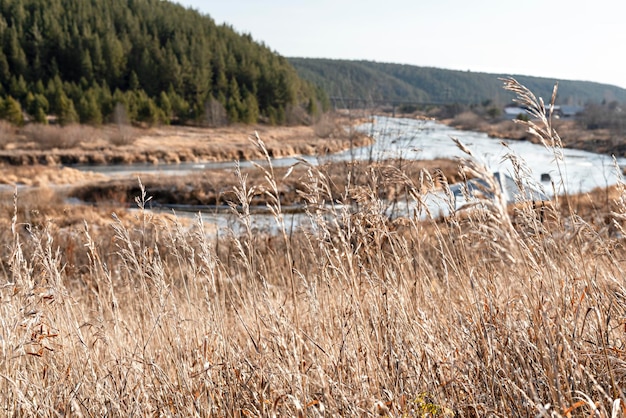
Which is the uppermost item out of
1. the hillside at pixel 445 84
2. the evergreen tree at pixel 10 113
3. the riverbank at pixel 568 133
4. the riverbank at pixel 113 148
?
the hillside at pixel 445 84

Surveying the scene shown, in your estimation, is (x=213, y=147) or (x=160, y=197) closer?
(x=160, y=197)

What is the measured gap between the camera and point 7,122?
47.0 meters

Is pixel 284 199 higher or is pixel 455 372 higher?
pixel 455 372

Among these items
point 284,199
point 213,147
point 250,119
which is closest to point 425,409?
point 284,199

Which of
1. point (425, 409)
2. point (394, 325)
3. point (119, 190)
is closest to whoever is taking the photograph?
point (425, 409)

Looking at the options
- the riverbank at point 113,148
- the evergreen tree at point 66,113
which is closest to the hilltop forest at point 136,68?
the evergreen tree at point 66,113

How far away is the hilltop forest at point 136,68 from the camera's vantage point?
205ft

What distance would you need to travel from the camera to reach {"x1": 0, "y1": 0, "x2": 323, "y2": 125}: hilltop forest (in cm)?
6250

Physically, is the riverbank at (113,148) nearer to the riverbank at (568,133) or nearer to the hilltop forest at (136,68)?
the hilltop forest at (136,68)

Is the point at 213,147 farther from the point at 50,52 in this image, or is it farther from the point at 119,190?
the point at 50,52

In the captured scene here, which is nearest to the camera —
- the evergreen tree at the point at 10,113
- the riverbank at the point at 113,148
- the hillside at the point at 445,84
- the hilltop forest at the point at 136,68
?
the riverbank at the point at 113,148

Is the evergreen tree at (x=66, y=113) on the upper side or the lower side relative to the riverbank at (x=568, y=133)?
lower

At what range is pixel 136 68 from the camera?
80625mm

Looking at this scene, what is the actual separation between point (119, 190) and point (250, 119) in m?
47.5
